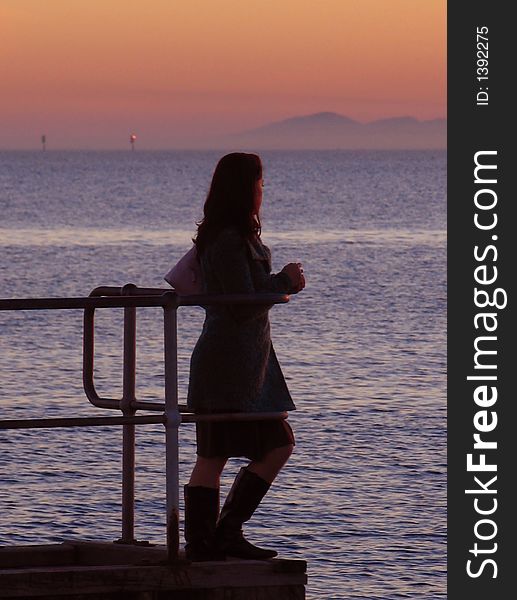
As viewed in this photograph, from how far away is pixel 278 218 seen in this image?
90062mm

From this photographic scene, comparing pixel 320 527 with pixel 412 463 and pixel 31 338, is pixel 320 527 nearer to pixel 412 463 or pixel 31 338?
pixel 412 463

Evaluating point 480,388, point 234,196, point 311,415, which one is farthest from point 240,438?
point 311,415

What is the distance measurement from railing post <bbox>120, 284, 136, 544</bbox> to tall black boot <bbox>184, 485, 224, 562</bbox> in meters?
0.43

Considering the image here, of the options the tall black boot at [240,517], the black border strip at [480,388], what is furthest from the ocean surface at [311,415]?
the tall black boot at [240,517]

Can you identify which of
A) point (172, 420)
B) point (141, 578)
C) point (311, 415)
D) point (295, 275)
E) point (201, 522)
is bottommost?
point (311, 415)

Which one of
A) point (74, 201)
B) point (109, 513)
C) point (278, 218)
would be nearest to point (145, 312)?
point (109, 513)

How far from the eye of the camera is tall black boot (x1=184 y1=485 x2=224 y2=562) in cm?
662

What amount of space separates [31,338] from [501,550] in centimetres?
1781

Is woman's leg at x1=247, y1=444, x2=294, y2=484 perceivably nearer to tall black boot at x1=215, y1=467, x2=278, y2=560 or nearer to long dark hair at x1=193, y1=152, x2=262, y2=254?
tall black boot at x1=215, y1=467, x2=278, y2=560

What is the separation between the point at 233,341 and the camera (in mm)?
6543

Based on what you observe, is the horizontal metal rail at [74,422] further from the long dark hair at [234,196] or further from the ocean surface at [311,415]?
the ocean surface at [311,415]

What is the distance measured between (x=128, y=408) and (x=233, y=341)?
0.72 metres

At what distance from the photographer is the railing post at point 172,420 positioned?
6.44 m

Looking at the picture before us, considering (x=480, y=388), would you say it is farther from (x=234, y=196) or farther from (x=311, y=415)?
(x=234, y=196)
